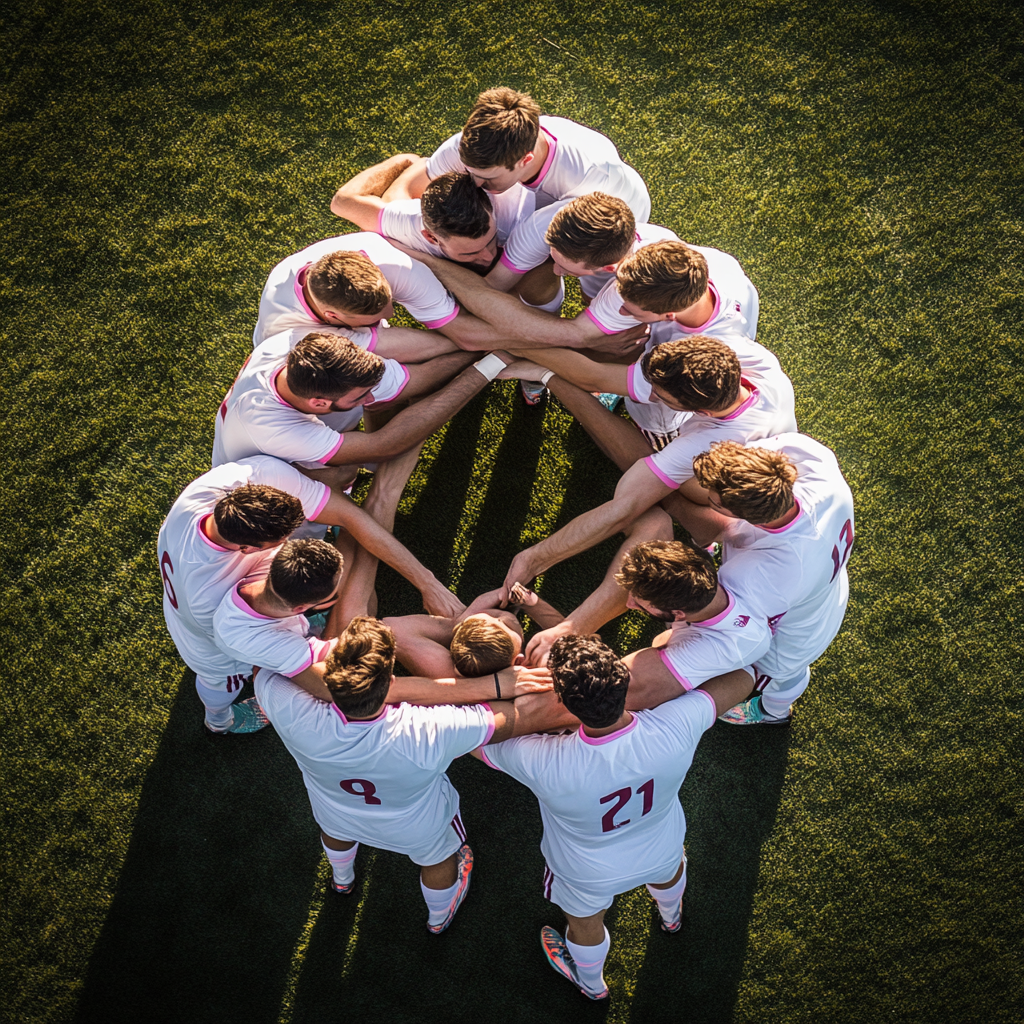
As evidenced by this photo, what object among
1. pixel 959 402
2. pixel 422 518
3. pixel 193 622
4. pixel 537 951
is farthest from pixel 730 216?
pixel 537 951

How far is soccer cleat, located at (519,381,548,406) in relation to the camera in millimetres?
→ 4695

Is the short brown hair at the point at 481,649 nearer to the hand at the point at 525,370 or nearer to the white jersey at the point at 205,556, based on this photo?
the white jersey at the point at 205,556

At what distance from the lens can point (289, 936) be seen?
4289mm

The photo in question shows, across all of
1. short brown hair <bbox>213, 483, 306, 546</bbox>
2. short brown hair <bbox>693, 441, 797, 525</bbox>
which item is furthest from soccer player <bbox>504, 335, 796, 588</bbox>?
short brown hair <bbox>213, 483, 306, 546</bbox>

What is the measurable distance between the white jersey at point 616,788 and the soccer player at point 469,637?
0.41 metres

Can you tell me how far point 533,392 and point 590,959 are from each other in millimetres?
3184

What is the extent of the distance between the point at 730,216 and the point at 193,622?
4.16 metres

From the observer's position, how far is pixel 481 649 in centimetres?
363

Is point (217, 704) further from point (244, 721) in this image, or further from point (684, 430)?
point (684, 430)

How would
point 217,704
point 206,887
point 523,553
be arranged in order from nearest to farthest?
point 523,553
point 217,704
point 206,887

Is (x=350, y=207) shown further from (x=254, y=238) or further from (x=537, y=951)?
(x=537, y=951)

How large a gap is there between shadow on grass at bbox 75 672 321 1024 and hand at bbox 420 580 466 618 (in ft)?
4.52

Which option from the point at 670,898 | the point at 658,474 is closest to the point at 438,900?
the point at 670,898

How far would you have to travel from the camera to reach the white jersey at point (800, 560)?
352 centimetres
